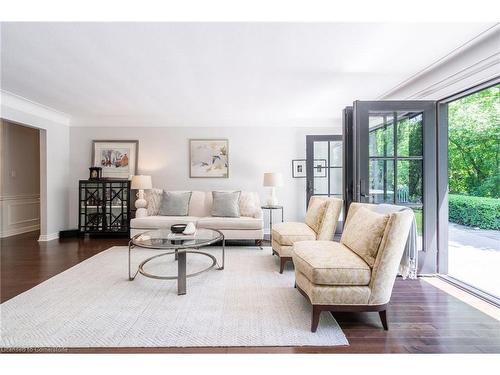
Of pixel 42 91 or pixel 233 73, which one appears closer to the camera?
pixel 233 73

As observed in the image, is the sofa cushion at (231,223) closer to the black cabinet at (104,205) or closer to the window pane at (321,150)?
the black cabinet at (104,205)

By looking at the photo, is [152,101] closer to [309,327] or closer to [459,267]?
[309,327]

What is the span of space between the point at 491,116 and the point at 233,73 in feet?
20.2

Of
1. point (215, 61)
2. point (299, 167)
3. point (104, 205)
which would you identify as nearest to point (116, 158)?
point (104, 205)

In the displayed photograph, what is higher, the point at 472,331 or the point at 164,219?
→ the point at 164,219

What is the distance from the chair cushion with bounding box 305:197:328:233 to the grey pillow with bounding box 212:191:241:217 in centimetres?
139

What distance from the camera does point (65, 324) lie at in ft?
5.94

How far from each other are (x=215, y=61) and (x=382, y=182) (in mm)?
2236

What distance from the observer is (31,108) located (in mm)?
3979

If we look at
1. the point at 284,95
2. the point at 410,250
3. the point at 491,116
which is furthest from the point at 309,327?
the point at 491,116

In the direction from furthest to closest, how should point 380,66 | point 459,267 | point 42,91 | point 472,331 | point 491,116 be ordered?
1. point 491,116
2. point 42,91
3. point 459,267
4. point 380,66
5. point 472,331

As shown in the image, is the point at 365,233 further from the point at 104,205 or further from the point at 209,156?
the point at 104,205

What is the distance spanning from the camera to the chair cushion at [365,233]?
1.77 m

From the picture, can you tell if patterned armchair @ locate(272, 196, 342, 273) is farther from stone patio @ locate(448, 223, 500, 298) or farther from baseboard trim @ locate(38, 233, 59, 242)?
baseboard trim @ locate(38, 233, 59, 242)
